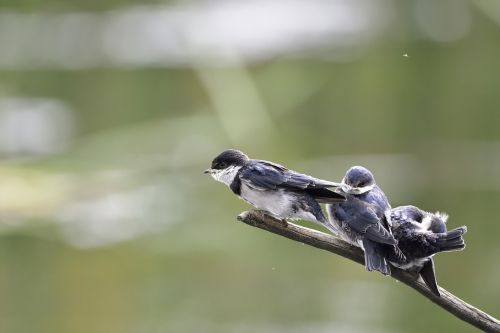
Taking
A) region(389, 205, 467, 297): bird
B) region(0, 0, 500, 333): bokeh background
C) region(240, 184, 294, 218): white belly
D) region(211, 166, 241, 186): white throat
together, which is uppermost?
region(389, 205, 467, 297): bird

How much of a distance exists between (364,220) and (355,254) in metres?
0.05

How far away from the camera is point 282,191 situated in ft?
5.54

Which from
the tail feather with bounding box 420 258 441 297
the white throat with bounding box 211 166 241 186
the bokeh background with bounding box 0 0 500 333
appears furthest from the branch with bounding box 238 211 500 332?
the bokeh background with bounding box 0 0 500 333

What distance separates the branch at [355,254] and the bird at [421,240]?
2 centimetres

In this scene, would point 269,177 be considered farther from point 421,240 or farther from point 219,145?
point 219,145

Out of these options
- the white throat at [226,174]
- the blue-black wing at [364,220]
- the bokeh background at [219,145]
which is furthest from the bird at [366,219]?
the bokeh background at [219,145]

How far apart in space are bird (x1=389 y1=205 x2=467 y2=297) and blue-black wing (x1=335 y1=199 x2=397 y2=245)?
0.03 m

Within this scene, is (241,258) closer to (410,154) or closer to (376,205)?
(410,154)

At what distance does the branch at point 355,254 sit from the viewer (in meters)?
1.41

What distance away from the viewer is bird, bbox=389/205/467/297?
1554mm

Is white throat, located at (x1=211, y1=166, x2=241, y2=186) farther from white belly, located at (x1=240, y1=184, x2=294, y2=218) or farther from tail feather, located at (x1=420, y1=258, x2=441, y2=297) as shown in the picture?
tail feather, located at (x1=420, y1=258, x2=441, y2=297)

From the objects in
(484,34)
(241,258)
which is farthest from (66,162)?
(484,34)

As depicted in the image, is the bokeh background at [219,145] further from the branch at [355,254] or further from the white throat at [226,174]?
the branch at [355,254]

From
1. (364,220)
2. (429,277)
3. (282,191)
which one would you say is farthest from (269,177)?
(429,277)
